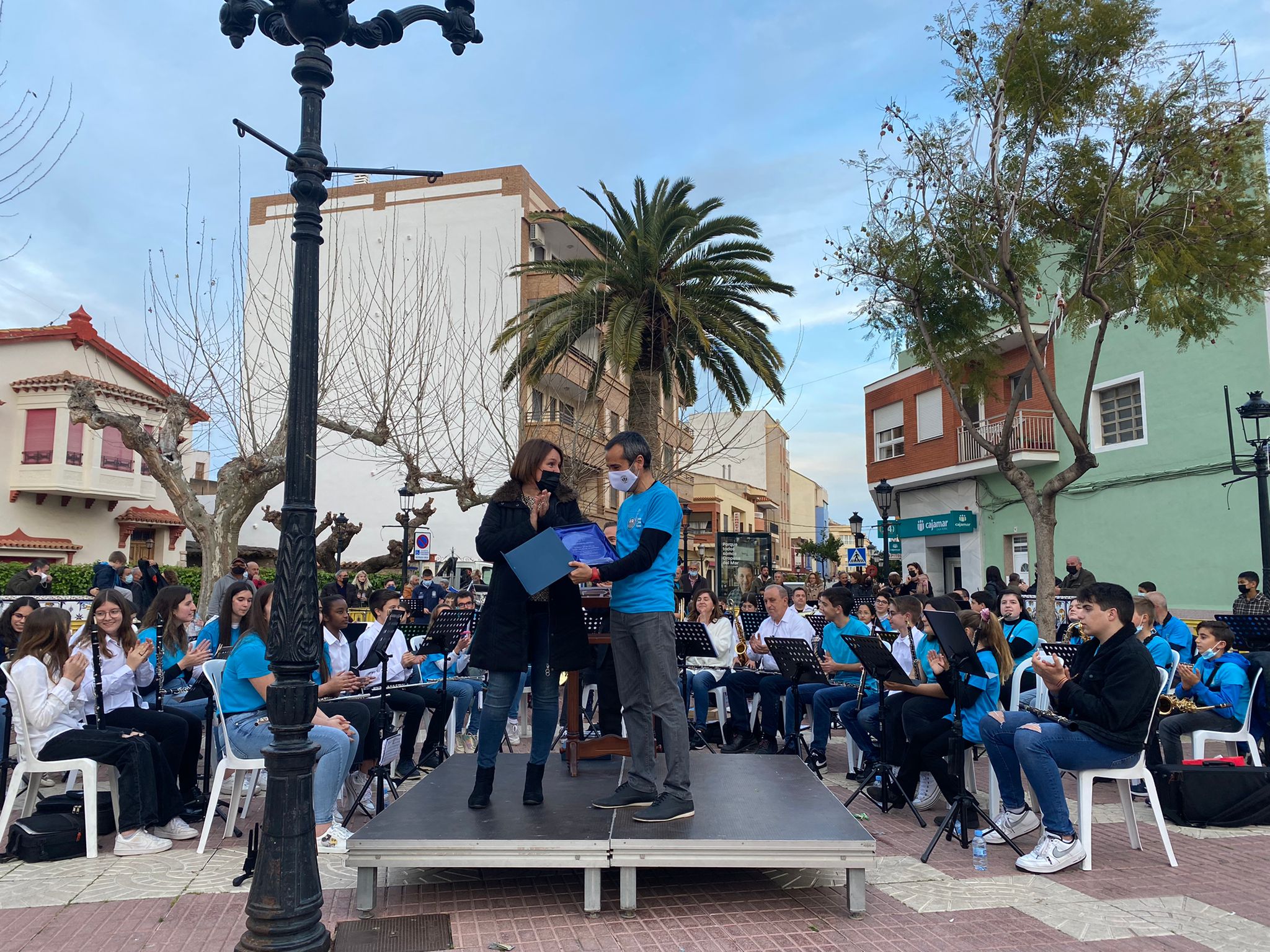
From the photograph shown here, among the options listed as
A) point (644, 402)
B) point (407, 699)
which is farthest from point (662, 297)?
point (407, 699)

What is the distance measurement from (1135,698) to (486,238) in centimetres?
2924

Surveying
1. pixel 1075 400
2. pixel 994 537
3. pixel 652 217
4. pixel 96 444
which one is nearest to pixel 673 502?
pixel 652 217

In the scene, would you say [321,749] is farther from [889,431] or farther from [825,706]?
[889,431]

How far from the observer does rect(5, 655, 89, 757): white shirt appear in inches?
231

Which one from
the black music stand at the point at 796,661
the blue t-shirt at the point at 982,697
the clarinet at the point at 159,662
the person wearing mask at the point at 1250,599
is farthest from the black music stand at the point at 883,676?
the person wearing mask at the point at 1250,599

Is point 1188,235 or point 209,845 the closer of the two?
point 209,845

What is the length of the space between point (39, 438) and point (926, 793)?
33.8 m

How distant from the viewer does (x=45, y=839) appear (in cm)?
579

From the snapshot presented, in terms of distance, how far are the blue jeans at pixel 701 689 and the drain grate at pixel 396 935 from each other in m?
5.86

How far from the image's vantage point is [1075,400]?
23672mm

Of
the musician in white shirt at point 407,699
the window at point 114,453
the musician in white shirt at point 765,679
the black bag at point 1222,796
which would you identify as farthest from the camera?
the window at point 114,453

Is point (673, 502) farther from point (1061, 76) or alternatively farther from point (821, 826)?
point (1061, 76)

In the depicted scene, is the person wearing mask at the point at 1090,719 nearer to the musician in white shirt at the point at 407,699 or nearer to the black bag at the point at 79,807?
the musician in white shirt at the point at 407,699

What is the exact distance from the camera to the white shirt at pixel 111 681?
6367 mm
